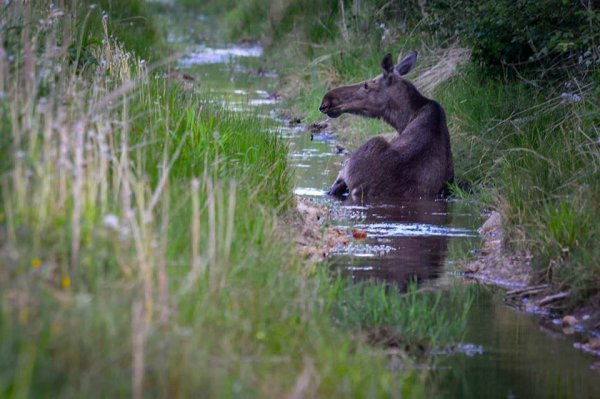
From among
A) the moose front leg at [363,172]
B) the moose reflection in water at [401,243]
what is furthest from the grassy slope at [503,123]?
the moose front leg at [363,172]

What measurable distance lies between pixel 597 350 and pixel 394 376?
1.93 metres

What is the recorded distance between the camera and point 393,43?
739 inches

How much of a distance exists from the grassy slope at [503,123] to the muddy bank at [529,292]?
0.34 feet

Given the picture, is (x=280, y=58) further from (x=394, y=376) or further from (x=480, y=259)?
(x=394, y=376)

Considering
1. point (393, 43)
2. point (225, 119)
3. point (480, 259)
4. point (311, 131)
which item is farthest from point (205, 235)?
point (393, 43)

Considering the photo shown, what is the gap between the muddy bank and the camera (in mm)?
7547

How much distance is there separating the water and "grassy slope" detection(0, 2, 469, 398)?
9.4 inches

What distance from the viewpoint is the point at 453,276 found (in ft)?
29.5

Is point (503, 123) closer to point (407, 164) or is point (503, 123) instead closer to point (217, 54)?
point (407, 164)

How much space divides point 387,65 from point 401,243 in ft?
14.8

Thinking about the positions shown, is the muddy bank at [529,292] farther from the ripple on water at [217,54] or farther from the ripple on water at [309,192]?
the ripple on water at [217,54]

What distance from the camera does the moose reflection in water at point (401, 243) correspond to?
29.1ft

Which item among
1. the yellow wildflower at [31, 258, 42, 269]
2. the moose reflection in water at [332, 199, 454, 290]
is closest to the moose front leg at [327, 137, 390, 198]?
the moose reflection in water at [332, 199, 454, 290]

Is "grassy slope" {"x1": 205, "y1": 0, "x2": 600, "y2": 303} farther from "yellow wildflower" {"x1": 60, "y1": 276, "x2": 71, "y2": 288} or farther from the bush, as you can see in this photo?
"yellow wildflower" {"x1": 60, "y1": 276, "x2": 71, "y2": 288}
